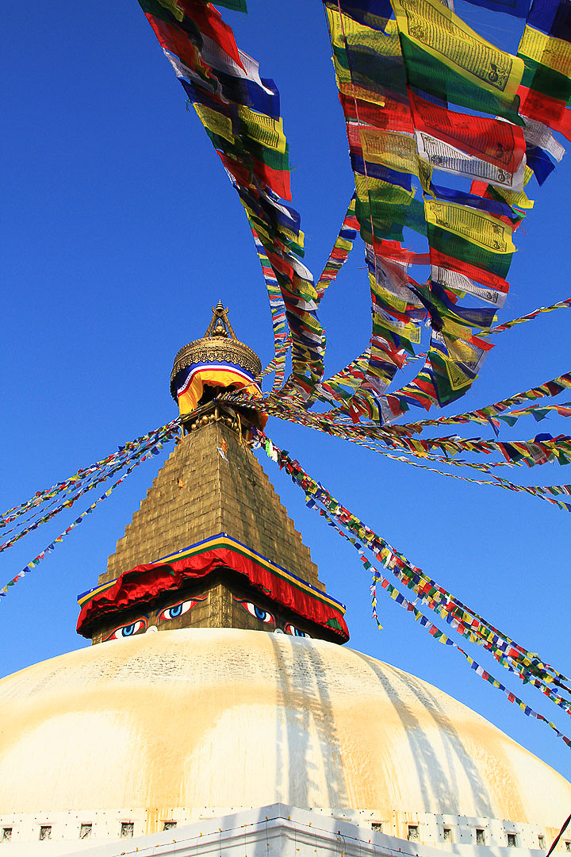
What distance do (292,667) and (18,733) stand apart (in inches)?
99.8

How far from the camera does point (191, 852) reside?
378 cm

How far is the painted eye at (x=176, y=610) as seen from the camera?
992cm

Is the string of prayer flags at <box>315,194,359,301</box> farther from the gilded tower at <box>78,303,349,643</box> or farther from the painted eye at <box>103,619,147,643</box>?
the painted eye at <box>103,619,147,643</box>

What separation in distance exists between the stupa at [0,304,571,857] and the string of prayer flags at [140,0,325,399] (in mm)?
3753

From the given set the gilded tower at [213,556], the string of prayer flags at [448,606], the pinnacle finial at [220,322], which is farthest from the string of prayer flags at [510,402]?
the pinnacle finial at [220,322]

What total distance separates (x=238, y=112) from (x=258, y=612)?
798 centimetres

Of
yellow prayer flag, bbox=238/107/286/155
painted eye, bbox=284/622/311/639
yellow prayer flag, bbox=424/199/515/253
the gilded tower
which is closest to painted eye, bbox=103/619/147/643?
the gilded tower

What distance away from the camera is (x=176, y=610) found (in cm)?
1005

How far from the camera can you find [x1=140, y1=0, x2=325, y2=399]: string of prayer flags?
358 cm

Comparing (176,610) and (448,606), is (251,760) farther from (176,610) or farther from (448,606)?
(176,610)

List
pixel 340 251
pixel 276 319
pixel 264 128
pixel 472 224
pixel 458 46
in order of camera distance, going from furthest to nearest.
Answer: pixel 276 319
pixel 340 251
pixel 264 128
pixel 472 224
pixel 458 46

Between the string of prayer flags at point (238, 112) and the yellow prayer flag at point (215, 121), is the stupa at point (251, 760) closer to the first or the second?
the string of prayer flags at point (238, 112)

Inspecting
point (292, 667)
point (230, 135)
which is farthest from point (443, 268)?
point (292, 667)

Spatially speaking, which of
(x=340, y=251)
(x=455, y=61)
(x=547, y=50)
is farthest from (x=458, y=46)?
(x=340, y=251)
